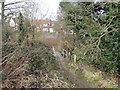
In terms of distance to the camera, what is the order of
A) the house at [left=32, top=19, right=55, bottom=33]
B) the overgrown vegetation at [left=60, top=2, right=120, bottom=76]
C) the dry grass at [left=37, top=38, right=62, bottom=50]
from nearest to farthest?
the overgrown vegetation at [left=60, top=2, right=120, bottom=76]
the dry grass at [left=37, top=38, right=62, bottom=50]
the house at [left=32, top=19, right=55, bottom=33]

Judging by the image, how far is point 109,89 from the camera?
3.23 m

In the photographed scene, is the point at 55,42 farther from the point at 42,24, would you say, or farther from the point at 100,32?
the point at 100,32

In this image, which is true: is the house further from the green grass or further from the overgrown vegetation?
the green grass

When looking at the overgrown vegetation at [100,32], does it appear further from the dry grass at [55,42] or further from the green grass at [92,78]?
the dry grass at [55,42]

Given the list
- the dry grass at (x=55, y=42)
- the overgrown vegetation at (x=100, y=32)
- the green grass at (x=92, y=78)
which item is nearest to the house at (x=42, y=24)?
the dry grass at (x=55, y=42)

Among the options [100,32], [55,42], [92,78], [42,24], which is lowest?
[92,78]

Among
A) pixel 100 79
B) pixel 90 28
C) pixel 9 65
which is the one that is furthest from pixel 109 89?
pixel 9 65

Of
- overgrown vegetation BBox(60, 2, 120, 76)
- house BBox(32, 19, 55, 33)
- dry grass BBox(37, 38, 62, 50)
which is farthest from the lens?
house BBox(32, 19, 55, 33)

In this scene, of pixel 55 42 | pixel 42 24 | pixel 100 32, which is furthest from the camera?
pixel 42 24

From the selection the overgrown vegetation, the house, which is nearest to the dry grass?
the house

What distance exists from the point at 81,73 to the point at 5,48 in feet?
9.42

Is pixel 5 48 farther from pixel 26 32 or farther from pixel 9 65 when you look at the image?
pixel 26 32

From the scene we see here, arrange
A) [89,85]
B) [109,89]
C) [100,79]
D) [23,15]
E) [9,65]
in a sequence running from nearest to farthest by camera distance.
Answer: [9,65] → [109,89] → [89,85] → [100,79] → [23,15]

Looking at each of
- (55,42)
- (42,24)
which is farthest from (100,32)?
(42,24)
